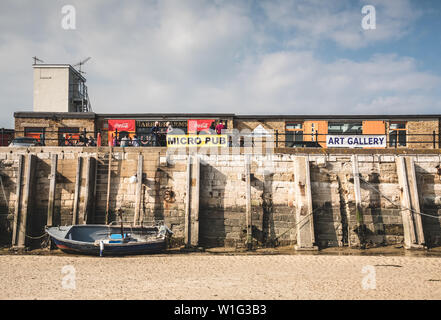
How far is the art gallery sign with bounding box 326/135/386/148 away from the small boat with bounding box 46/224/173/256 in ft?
27.4

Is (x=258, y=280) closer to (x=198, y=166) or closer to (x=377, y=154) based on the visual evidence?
(x=198, y=166)

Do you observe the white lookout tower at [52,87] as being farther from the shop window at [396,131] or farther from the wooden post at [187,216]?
the shop window at [396,131]

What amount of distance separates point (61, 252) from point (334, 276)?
10.3 meters

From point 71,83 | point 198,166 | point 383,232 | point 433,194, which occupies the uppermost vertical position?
point 71,83

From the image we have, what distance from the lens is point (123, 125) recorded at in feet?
67.1

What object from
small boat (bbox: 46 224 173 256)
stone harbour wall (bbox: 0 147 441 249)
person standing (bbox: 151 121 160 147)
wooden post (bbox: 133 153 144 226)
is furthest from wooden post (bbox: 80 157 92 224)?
person standing (bbox: 151 121 160 147)

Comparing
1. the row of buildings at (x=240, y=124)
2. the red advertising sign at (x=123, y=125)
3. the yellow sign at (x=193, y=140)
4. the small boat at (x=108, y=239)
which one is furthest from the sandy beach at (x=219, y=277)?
the red advertising sign at (x=123, y=125)

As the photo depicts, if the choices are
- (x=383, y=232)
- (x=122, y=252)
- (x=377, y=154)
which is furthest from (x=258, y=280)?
(x=377, y=154)

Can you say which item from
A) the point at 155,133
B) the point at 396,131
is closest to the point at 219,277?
the point at 155,133

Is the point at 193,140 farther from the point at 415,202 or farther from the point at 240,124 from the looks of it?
the point at 415,202

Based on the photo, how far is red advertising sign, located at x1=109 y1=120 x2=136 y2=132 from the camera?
20.4 metres

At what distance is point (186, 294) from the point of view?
8570 mm

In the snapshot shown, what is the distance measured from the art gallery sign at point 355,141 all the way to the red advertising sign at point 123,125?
11.5 metres

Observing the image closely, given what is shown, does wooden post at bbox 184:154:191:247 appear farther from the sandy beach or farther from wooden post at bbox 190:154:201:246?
the sandy beach
